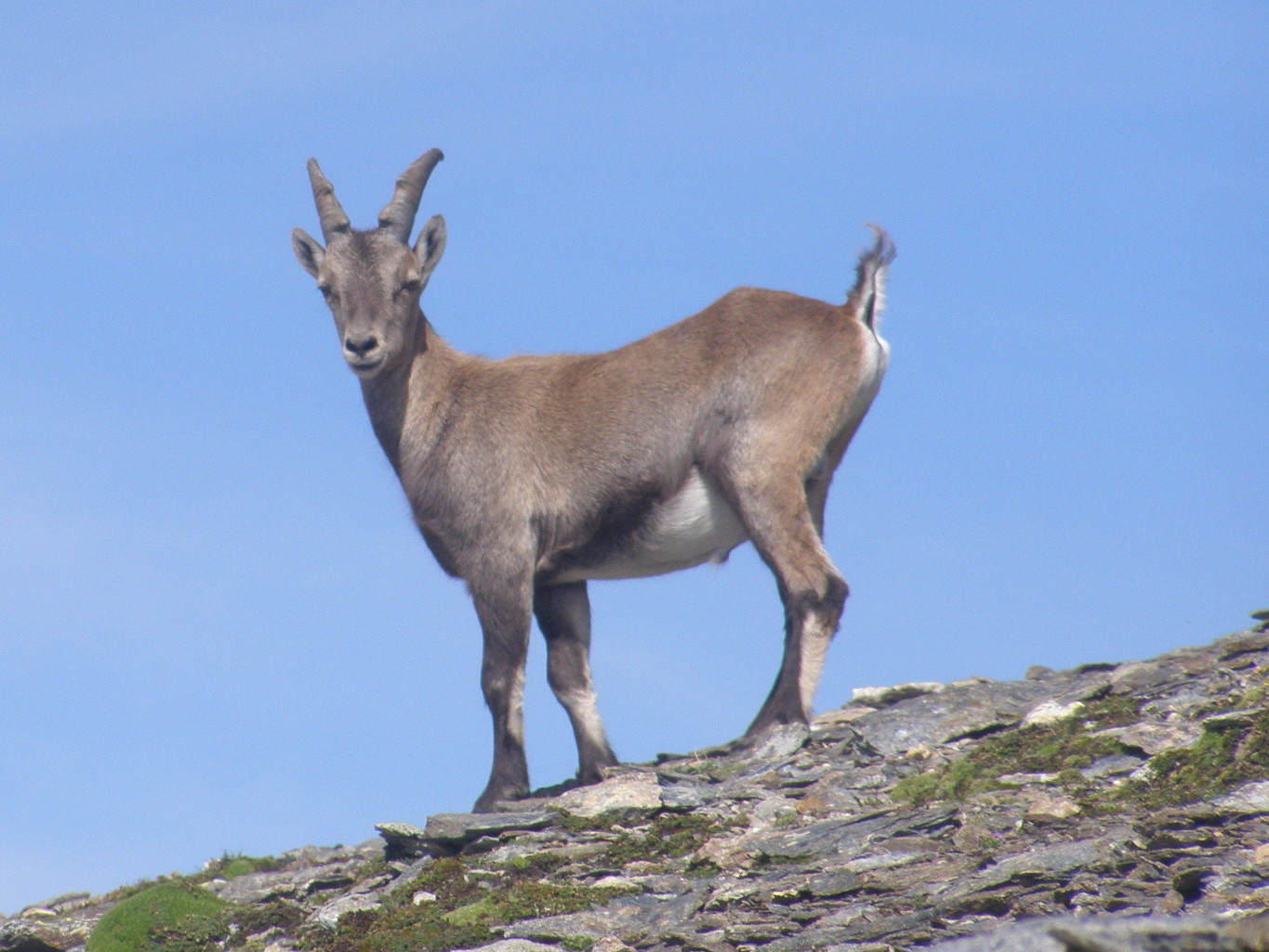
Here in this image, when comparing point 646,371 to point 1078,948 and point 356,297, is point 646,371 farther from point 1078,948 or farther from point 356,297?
point 1078,948

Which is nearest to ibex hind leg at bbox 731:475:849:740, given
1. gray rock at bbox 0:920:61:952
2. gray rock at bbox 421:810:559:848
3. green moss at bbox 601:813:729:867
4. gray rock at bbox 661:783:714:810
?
gray rock at bbox 661:783:714:810

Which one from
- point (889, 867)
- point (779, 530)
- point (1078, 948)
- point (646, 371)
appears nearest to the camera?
point (1078, 948)

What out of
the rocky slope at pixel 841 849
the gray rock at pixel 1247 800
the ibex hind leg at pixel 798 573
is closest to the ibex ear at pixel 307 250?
the ibex hind leg at pixel 798 573

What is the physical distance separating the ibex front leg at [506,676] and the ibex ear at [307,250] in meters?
2.91

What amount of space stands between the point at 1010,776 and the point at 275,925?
4315mm

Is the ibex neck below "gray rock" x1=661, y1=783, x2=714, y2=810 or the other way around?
the other way around

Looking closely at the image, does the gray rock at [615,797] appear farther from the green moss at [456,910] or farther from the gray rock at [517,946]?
the gray rock at [517,946]

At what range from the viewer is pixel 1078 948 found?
129 inches

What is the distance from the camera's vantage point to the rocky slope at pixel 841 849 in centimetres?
666

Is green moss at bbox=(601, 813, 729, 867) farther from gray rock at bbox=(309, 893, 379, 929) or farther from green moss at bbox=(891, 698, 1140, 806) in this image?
gray rock at bbox=(309, 893, 379, 929)

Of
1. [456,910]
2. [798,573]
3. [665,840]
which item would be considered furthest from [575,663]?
[456,910]

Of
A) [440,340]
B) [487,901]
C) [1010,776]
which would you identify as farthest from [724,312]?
[487,901]

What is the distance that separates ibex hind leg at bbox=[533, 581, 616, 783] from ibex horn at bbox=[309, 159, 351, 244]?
308 centimetres

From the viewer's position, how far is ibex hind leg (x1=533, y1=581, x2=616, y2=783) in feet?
A: 34.8
